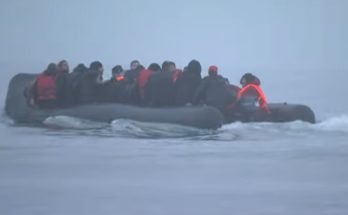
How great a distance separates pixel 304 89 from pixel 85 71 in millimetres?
3511

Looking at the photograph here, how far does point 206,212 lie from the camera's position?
158 inches

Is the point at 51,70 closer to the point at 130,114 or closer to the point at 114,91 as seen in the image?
the point at 114,91

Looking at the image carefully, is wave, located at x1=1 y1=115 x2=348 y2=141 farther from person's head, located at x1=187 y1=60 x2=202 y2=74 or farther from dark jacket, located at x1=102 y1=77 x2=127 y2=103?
person's head, located at x1=187 y1=60 x2=202 y2=74

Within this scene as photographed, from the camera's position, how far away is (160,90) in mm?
6977

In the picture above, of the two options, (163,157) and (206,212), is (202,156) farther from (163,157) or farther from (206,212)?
(206,212)

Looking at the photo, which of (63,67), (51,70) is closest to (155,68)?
(63,67)

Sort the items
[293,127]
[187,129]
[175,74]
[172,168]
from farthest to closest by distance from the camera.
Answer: [175,74] < [293,127] < [187,129] < [172,168]

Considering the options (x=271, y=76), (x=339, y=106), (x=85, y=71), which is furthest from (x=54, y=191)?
(x=271, y=76)

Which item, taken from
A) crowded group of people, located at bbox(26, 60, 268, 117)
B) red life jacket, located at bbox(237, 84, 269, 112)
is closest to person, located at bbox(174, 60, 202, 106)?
crowded group of people, located at bbox(26, 60, 268, 117)

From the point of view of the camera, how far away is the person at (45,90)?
7137 millimetres

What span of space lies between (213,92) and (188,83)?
0.73 feet

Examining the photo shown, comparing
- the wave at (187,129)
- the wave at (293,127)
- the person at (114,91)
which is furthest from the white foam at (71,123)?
the wave at (293,127)

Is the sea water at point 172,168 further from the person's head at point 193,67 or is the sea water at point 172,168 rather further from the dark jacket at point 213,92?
the person's head at point 193,67

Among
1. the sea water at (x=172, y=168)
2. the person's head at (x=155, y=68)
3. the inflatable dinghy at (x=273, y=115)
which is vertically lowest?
the sea water at (x=172, y=168)
